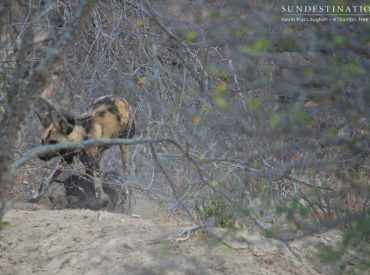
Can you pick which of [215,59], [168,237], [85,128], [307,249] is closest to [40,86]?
[168,237]

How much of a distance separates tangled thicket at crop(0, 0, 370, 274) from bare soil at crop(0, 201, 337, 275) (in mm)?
263

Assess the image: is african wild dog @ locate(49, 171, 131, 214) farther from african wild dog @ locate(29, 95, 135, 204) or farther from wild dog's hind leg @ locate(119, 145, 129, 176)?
wild dog's hind leg @ locate(119, 145, 129, 176)

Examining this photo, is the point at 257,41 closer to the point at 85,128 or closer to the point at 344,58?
the point at 344,58

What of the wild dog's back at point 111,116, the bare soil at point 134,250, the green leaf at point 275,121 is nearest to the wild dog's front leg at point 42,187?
the wild dog's back at point 111,116

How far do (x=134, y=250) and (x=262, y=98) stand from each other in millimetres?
1336

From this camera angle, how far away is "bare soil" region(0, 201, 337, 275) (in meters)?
4.86

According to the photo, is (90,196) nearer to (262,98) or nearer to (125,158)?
(125,158)

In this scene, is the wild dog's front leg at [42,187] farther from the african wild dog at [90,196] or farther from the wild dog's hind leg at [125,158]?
the wild dog's hind leg at [125,158]

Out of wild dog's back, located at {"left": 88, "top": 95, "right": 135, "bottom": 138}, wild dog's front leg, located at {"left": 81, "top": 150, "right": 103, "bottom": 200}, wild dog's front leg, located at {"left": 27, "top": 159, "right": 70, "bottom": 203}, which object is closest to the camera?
wild dog's front leg, located at {"left": 27, "top": 159, "right": 70, "bottom": 203}

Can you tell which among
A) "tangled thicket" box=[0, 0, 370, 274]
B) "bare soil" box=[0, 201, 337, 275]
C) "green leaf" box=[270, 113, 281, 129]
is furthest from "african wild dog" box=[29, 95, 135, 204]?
"green leaf" box=[270, 113, 281, 129]

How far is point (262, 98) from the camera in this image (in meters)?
4.48

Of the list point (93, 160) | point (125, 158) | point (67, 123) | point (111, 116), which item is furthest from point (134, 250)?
point (111, 116)

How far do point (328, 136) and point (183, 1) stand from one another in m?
3.41

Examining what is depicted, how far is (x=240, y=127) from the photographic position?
3.88 meters
